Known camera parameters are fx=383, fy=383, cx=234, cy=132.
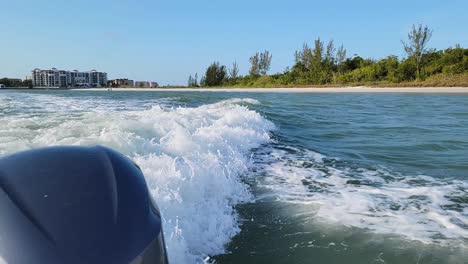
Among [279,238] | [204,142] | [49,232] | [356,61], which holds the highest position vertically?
[356,61]

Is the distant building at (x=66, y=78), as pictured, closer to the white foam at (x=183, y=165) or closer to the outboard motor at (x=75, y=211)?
the white foam at (x=183, y=165)

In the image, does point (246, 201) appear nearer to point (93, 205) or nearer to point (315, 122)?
point (93, 205)

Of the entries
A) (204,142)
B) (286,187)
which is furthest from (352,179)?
(204,142)

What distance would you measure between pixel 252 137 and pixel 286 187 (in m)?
3.01

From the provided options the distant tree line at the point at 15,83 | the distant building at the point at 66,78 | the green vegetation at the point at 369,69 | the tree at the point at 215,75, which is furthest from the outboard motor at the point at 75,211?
the distant building at the point at 66,78

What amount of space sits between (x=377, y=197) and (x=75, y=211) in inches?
131

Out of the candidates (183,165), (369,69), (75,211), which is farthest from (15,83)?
(75,211)

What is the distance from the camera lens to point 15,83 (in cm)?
8362

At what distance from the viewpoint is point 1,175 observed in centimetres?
122

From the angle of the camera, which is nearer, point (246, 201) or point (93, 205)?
point (93, 205)

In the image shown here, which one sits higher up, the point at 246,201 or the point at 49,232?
the point at 49,232

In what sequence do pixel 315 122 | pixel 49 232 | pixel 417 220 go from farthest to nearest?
pixel 315 122
pixel 417 220
pixel 49 232

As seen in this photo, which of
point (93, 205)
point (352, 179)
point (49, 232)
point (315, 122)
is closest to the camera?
point (49, 232)

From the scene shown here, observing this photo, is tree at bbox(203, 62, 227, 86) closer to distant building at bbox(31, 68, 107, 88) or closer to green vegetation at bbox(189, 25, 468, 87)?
green vegetation at bbox(189, 25, 468, 87)
